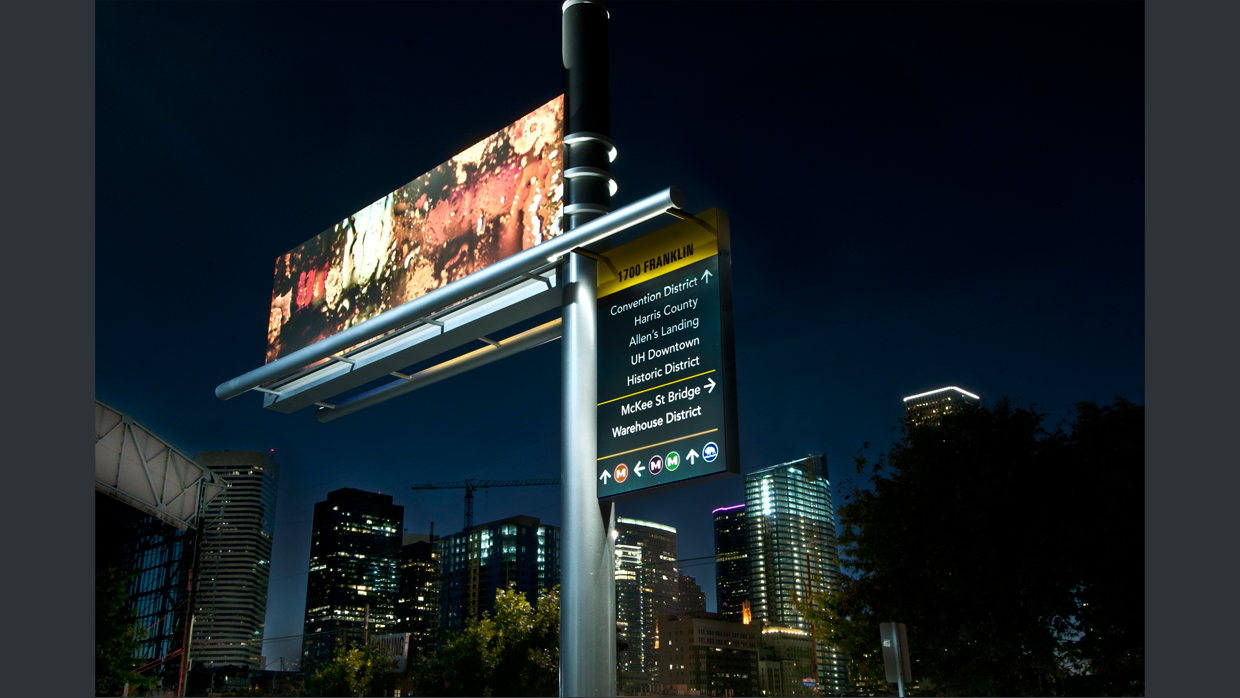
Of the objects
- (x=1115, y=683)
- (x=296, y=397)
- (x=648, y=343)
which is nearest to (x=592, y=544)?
(x=648, y=343)

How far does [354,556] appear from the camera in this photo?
604 ft

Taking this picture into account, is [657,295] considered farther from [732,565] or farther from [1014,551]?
[732,565]

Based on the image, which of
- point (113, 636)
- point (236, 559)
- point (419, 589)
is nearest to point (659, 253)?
point (113, 636)

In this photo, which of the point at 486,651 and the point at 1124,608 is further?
the point at 486,651

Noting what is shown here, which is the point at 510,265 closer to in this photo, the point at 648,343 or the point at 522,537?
the point at 648,343

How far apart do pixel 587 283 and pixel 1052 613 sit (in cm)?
1929

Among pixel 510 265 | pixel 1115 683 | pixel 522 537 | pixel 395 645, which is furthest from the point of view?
pixel 522 537

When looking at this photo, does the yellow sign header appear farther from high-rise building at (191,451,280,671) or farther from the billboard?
high-rise building at (191,451,280,671)

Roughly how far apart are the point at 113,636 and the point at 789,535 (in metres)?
93.2

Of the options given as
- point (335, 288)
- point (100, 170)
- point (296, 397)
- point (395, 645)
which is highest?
point (100, 170)

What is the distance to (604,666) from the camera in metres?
6.34

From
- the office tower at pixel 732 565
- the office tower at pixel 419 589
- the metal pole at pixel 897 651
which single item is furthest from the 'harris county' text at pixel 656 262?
the office tower at pixel 419 589

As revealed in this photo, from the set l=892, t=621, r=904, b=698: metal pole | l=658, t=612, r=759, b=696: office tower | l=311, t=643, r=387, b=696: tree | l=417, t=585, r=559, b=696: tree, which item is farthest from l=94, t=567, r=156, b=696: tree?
l=658, t=612, r=759, b=696: office tower

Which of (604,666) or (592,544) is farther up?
(592,544)
